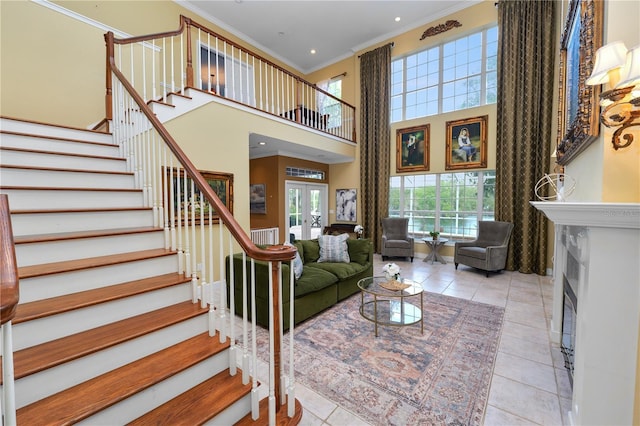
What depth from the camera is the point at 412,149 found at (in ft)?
22.2

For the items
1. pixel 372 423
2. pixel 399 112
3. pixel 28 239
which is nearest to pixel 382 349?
pixel 372 423

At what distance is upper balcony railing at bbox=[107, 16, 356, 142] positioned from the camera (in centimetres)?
391

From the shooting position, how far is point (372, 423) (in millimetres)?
1726

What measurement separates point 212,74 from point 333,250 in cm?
534

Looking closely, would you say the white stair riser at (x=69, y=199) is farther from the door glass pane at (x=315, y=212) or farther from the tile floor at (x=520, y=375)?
the door glass pane at (x=315, y=212)

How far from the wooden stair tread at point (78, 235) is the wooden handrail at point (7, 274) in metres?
1.11

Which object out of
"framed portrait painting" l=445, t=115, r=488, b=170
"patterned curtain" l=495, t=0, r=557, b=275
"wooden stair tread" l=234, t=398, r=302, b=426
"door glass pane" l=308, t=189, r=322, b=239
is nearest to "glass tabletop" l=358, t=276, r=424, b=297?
"wooden stair tread" l=234, t=398, r=302, b=426

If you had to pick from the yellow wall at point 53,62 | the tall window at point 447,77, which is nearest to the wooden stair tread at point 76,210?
the yellow wall at point 53,62

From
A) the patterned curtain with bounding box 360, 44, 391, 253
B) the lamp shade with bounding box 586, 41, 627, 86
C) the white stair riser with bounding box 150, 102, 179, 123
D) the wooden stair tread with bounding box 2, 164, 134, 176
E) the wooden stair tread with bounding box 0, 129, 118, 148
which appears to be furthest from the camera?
the patterned curtain with bounding box 360, 44, 391, 253

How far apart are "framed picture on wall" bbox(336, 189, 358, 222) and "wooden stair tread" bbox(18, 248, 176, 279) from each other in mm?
5950

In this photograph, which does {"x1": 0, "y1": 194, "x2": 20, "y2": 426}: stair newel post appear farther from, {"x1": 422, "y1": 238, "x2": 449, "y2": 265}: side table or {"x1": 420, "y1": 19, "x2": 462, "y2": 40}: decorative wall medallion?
{"x1": 420, "y1": 19, "x2": 462, "y2": 40}: decorative wall medallion

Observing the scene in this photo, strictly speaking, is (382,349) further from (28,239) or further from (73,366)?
(28,239)

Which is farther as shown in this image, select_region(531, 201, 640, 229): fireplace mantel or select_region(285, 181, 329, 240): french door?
select_region(285, 181, 329, 240): french door

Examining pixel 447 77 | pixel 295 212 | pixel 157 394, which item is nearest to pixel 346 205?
pixel 295 212
